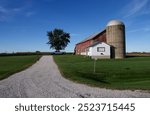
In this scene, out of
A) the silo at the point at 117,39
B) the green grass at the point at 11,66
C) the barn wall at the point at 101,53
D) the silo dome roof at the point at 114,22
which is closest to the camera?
the green grass at the point at 11,66

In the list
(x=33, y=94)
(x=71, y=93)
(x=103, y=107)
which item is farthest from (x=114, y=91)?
(x=33, y=94)

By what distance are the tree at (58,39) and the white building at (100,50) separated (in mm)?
53457

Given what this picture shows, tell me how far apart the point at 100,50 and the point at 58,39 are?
5448cm

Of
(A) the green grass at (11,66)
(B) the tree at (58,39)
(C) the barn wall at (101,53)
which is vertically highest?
(B) the tree at (58,39)

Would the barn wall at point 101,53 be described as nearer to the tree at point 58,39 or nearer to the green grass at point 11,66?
the green grass at point 11,66

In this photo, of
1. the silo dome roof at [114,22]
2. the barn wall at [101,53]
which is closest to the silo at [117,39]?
the silo dome roof at [114,22]

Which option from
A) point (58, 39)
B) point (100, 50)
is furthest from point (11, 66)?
point (58, 39)

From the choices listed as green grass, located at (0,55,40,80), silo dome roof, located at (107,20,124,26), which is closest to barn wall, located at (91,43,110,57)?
silo dome roof, located at (107,20,124,26)

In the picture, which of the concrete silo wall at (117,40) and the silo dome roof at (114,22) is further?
the silo dome roof at (114,22)

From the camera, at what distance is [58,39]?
104 m

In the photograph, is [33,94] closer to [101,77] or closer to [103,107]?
[103,107]

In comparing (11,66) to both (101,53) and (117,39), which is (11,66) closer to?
(101,53)

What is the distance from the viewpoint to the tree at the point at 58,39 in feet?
342

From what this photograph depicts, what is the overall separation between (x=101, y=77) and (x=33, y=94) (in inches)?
384
